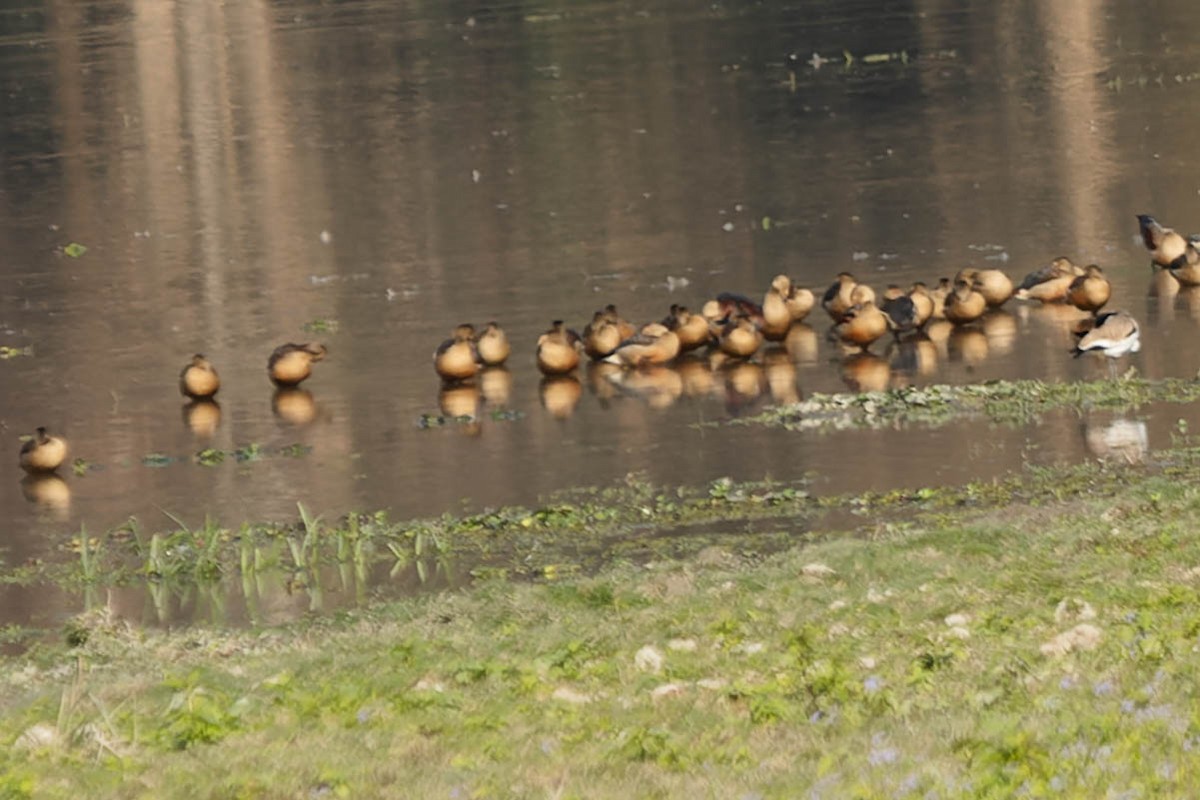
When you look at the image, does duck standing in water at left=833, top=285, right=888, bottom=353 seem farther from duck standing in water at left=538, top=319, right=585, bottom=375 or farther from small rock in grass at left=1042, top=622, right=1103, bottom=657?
small rock in grass at left=1042, top=622, right=1103, bottom=657

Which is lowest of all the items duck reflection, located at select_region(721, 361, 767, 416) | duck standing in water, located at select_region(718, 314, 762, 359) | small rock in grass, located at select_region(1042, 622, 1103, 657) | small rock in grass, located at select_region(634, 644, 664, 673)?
duck reflection, located at select_region(721, 361, 767, 416)

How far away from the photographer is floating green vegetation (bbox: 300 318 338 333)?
1922cm

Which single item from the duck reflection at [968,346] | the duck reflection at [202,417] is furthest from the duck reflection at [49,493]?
the duck reflection at [968,346]

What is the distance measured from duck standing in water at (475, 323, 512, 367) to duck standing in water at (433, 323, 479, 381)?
0.24 m

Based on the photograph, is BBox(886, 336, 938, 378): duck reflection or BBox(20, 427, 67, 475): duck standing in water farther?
BBox(886, 336, 938, 378): duck reflection

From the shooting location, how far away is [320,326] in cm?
1936

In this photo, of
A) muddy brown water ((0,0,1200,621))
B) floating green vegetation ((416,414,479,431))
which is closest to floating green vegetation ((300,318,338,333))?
muddy brown water ((0,0,1200,621))

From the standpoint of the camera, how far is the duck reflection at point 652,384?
1630 cm

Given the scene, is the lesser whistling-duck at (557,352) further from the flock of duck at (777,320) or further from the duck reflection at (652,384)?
the duck reflection at (652,384)

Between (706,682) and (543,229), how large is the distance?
1473 cm

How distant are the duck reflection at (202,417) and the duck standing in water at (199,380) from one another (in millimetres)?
71

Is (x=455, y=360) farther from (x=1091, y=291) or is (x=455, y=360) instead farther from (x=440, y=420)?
(x=1091, y=291)

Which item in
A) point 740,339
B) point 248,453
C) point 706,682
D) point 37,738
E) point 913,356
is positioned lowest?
point 913,356

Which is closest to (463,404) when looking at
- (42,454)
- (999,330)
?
(42,454)
